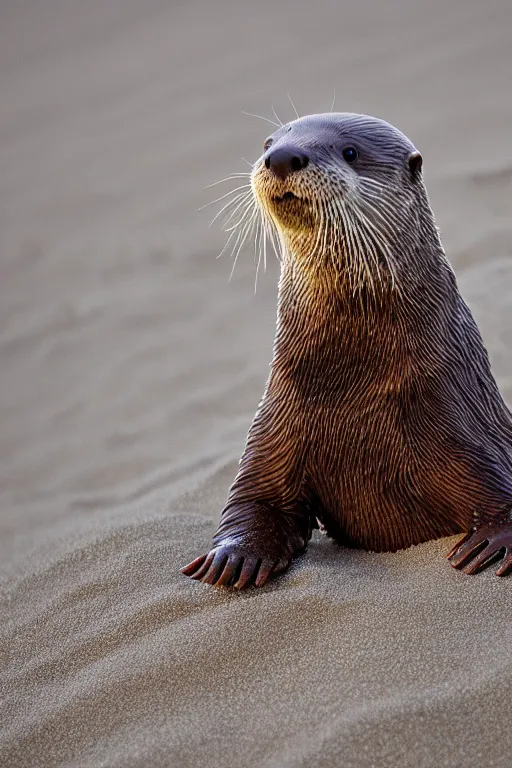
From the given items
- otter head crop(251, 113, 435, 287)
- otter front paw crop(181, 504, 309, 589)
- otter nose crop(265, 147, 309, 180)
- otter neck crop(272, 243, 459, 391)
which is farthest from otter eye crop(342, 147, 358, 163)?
otter front paw crop(181, 504, 309, 589)

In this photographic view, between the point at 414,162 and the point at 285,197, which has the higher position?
the point at 414,162

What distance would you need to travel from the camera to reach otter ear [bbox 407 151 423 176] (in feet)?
9.52

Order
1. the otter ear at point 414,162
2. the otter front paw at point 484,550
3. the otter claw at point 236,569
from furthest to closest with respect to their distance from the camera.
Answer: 1. the otter ear at point 414,162
2. the otter claw at point 236,569
3. the otter front paw at point 484,550

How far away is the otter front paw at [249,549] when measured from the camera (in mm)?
2787

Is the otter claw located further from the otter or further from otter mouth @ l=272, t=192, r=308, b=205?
otter mouth @ l=272, t=192, r=308, b=205

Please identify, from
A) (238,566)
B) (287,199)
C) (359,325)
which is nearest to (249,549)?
(238,566)

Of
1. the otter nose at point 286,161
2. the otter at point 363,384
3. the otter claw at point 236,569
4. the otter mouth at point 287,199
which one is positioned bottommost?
the otter claw at point 236,569

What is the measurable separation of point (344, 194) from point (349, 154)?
0.14 m

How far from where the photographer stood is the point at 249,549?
285 centimetres

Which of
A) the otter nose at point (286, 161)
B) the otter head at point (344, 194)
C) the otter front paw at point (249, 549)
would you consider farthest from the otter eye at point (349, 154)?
the otter front paw at point (249, 549)

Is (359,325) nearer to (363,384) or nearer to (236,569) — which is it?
(363,384)

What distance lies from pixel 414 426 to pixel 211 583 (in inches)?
26.2


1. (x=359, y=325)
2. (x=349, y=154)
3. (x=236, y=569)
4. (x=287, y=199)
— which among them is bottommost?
(x=236, y=569)

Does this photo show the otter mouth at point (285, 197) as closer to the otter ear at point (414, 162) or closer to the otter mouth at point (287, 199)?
the otter mouth at point (287, 199)
